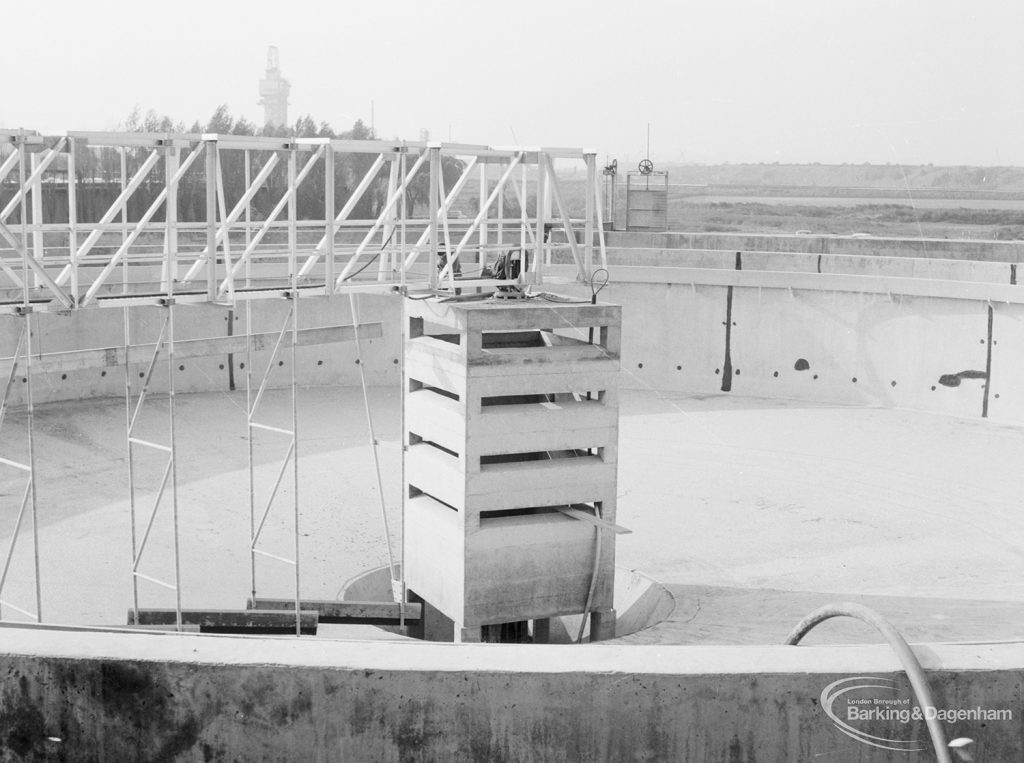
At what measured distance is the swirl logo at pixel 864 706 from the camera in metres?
4.70

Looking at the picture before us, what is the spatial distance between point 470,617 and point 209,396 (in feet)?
38.3

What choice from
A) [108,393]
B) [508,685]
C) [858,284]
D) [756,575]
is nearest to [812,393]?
[858,284]

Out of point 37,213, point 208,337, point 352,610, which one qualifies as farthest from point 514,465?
point 208,337

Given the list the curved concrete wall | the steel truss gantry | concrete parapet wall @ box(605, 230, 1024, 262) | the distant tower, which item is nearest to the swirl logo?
the steel truss gantry

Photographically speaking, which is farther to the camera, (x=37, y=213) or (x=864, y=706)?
(x=37, y=213)

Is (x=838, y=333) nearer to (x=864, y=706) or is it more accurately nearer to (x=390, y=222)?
(x=390, y=222)

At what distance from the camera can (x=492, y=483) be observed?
971cm

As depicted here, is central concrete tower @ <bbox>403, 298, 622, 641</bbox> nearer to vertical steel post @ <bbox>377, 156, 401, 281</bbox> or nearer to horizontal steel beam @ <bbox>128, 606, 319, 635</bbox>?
vertical steel post @ <bbox>377, 156, 401, 281</bbox>

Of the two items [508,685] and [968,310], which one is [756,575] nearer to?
[508,685]

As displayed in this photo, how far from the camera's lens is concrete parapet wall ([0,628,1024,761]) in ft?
15.6

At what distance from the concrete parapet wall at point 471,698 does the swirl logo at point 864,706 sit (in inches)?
1.2

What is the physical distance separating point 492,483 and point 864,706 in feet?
17.1

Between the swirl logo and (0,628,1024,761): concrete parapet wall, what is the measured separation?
30mm

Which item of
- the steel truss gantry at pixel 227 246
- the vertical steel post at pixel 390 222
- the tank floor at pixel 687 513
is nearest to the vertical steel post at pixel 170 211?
the steel truss gantry at pixel 227 246
